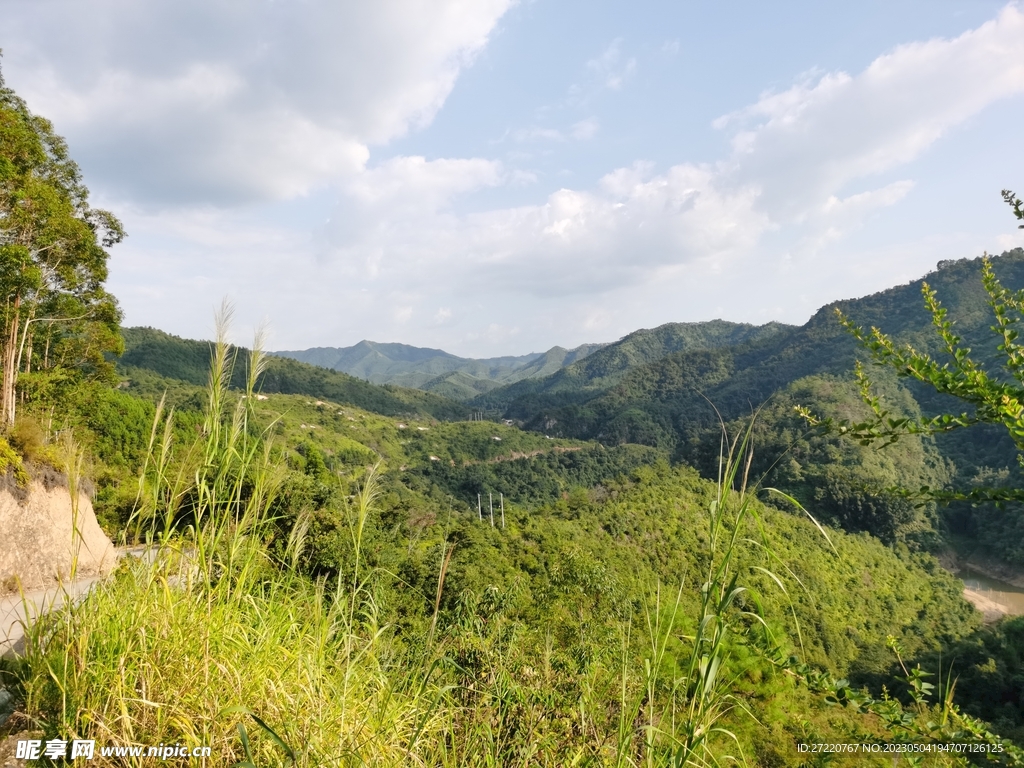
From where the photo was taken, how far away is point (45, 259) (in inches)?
452

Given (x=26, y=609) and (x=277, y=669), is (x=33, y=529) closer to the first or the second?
(x=26, y=609)

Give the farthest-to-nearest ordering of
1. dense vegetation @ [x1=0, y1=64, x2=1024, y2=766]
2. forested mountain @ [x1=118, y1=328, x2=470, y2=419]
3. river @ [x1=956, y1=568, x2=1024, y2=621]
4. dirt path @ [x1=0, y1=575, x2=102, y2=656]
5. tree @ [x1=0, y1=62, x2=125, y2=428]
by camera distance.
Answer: forested mountain @ [x1=118, y1=328, x2=470, y2=419], river @ [x1=956, y1=568, x2=1024, y2=621], tree @ [x1=0, y1=62, x2=125, y2=428], dirt path @ [x1=0, y1=575, x2=102, y2=656], dense vegetation @ [x1=0, y1=64, x2=1024, y2=766]

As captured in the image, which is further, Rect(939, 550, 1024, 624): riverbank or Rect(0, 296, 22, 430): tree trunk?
Rect(939, 550, 1024, 624): riverbank

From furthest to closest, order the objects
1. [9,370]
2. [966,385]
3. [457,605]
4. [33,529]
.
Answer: [9,370] < [33,529] < [457,605] < [966,385]

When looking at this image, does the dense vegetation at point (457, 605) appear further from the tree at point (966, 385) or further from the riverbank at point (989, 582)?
the riverbank at point (989, 582)

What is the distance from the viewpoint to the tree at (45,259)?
998cm

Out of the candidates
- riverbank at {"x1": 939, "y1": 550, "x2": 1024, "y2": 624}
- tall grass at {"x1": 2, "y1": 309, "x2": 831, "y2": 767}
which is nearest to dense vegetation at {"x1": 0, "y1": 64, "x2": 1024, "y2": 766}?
tall grass at {"x1": 2, "y1": 309, "x2": 831, "y2": 767}

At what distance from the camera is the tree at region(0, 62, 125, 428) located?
393 inches

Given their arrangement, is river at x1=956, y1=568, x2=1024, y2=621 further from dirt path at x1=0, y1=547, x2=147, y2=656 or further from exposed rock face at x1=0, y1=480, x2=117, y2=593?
exposed rock face at x1=0, y1=480, x2=117, y2=593

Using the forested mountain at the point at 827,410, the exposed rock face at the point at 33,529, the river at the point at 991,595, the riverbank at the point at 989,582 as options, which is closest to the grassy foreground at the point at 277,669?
the forested mountain at the point at 827,410

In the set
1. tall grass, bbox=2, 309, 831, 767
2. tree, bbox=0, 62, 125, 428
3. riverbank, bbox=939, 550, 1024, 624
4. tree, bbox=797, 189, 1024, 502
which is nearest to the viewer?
tall grass, bbox=2, 309, 831, 767

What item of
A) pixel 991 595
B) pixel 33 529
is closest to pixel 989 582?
pixel 991 595

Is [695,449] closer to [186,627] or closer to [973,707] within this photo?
[973,707]

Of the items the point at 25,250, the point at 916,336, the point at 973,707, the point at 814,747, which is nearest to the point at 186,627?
the point at 814,747
